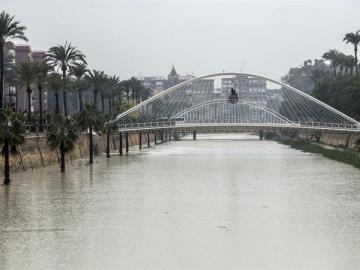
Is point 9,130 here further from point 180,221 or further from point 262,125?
point 262,125

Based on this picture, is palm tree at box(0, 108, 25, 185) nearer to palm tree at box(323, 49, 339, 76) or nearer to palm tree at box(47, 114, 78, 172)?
palm tree at box(47, 114, 78, 172)

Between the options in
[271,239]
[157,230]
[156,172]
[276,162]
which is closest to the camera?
[271,239]

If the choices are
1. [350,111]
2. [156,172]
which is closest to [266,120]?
[350,111]

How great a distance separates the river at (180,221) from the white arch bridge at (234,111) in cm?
4948

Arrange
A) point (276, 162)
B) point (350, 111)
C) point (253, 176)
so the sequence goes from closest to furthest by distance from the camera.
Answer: point (253, 176), point (276, 162), point (350, 111)

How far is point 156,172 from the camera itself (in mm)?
71188

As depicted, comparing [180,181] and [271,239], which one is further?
[180,181]

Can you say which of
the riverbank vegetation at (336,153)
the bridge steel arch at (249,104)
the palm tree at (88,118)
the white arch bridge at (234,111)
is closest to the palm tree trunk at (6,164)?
the palm tree at (88,118)

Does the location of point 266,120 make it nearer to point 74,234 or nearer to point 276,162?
point 276,162

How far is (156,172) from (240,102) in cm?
7648

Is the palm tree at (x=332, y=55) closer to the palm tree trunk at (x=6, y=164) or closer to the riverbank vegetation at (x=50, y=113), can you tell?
the riverbank vegetation at (x=50, y=113)

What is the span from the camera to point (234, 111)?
489ft

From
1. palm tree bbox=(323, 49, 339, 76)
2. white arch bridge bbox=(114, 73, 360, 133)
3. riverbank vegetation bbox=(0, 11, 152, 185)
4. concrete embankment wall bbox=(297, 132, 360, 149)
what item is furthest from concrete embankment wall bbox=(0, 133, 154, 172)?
palm tree bbox=(323, 49, 339, 76)

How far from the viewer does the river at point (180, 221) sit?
28.8m
